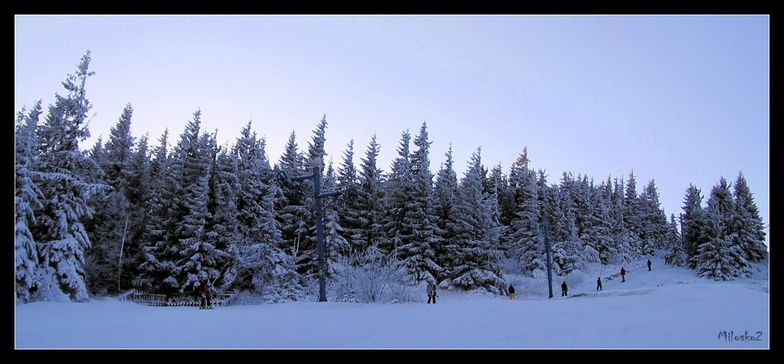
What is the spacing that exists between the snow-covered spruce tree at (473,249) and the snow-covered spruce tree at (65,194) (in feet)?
95.7

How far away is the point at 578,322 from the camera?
14.0 m

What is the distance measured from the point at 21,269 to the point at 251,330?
18133 mm

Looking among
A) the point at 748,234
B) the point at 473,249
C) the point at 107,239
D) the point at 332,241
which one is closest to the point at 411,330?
the point at 332,241

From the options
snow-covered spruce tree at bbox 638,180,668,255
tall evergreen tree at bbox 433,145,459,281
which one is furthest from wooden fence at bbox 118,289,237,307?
snow-covered spruce tree at bbox 638,180,668,255

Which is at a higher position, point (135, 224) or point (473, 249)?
point (135, 224)

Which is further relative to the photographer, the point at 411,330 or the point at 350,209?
the point at 350,209

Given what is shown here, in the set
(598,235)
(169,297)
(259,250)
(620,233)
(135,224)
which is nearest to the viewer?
(169,297)

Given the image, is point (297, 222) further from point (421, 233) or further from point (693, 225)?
point (693, 225)

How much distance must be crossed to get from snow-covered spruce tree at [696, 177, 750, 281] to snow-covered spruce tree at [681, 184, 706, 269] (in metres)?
1.56

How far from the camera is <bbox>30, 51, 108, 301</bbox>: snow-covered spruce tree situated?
26.5 m

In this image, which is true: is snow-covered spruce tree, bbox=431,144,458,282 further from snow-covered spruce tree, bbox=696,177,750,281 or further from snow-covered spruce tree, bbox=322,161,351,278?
snow-covered spruce tree, bbox=696,177,750,281

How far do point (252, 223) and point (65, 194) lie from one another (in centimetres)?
1785

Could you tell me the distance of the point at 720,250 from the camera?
5769 cm

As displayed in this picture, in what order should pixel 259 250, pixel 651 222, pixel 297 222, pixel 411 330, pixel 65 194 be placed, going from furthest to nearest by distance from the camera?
pixel 651 222
pixel 297 222
pixel 259 250
pixel 65 194
pixel 411 330
